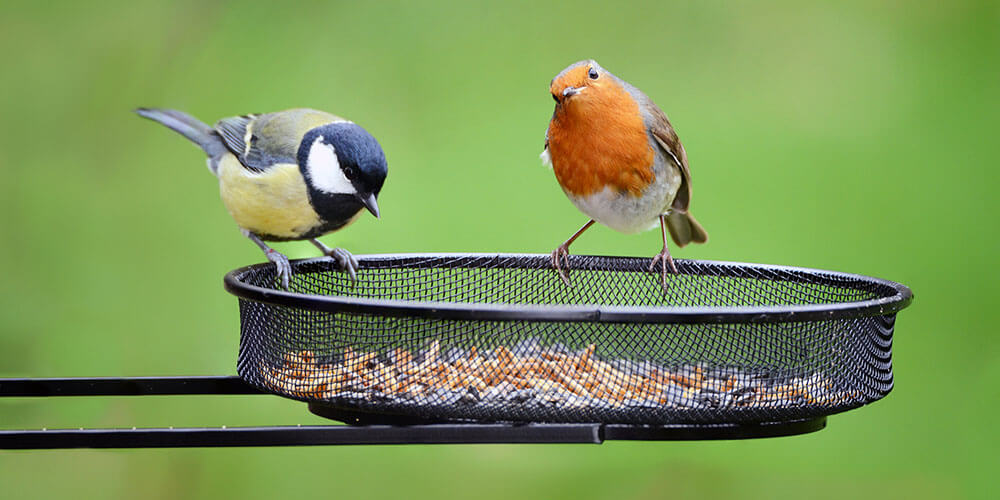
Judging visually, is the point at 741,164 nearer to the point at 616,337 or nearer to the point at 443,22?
the point at 443,22

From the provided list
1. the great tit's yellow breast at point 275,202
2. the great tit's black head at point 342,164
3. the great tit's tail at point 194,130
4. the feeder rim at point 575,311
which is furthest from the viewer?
the great tit's tail at point 194,130

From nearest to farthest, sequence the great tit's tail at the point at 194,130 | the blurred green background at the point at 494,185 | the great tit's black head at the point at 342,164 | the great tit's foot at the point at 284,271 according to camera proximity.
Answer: the great tit's foot at the point at 284,271, the great tit's black head at the point at 342,164, the great tit's tail at the point at 194,130, the blurred green background at the point at 494,185

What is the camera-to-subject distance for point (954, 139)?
154 inches

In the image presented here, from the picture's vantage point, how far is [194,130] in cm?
313

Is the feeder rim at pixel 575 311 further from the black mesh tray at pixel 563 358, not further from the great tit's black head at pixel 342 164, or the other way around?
the great tit's black head at pixel 342 164

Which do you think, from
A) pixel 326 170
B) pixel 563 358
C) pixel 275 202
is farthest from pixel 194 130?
→ pixel 563 358

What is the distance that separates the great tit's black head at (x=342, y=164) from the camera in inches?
100

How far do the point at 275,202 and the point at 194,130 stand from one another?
0.61 meters

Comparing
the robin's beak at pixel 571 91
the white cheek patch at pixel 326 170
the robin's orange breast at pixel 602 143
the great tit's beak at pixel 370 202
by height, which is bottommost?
the great tit's beak at pixel 370 202

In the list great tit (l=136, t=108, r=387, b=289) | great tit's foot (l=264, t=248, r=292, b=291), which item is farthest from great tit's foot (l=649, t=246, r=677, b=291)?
great tit's foot (l=264, t=248, r=292, b=291)

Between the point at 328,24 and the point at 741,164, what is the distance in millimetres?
1830

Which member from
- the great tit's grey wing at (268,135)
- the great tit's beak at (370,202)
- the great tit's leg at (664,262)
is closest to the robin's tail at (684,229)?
the great tit's leg at (664,262)

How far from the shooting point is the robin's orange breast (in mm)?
2338

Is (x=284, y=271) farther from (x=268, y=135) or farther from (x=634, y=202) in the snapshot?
(x=634, y=202)
